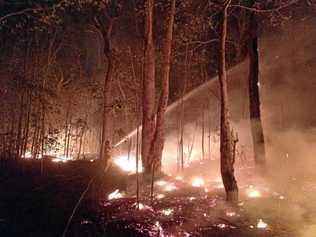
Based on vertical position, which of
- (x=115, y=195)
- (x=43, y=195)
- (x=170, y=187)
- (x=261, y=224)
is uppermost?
(x=170, y=187)

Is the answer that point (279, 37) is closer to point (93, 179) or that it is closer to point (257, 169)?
point (257, 169)

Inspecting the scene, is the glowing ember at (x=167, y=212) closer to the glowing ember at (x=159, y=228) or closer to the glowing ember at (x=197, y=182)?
the glowing ember at (x=159, y=228)

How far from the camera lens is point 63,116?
29781 mm

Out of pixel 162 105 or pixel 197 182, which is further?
pixel 197 182

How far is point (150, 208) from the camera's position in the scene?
1156cm

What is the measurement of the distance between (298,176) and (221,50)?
832 cm

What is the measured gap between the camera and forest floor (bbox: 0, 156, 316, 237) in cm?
986

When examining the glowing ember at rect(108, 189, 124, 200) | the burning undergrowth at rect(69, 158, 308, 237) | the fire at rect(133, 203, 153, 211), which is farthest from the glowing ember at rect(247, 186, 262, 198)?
the glowing ember at rect(108, 189, 124, 200)

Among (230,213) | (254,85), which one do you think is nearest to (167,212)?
(230,213)

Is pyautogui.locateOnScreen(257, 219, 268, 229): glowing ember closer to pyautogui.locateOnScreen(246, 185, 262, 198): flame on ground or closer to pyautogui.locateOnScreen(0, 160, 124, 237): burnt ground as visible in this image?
pyautogui.locateOnScreen(246, 185, 262, 198): flame on ground

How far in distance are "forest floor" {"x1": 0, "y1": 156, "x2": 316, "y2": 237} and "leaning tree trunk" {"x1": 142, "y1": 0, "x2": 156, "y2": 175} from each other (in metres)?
1.15

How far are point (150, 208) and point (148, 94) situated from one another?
5396 millimetres

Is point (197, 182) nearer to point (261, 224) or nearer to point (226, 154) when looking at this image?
point (226, 154)

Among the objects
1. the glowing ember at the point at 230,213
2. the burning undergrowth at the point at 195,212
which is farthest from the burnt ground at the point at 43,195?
the glowing ember at the point at 230,213
